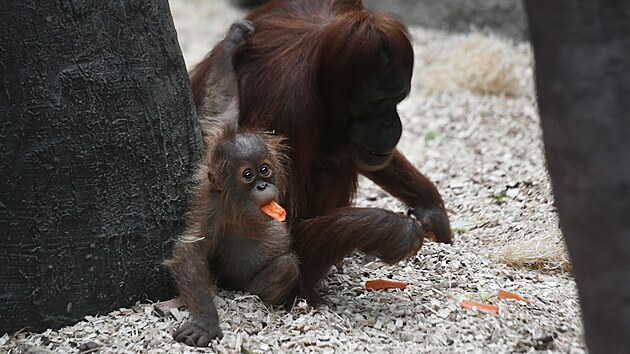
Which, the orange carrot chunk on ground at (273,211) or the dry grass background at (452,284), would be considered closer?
the dry grass background at (452,284)

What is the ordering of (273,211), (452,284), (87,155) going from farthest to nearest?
(452,284)
(273,211)
(87,155)

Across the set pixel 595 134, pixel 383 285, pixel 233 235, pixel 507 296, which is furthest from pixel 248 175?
pixel 595 134

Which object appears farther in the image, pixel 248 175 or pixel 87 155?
pixel 248 175

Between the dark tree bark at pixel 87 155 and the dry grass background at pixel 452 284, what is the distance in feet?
0.56

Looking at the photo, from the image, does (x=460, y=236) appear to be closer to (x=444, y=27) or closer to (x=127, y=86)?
(x=127, y=86)

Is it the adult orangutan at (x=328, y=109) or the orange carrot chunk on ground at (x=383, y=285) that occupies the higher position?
the adult orangutan at (x=328, y=109)

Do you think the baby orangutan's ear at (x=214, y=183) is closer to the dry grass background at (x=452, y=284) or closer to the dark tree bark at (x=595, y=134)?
the dry grass background at (x=452, y=284)

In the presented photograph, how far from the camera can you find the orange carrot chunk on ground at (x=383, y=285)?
13.7ft

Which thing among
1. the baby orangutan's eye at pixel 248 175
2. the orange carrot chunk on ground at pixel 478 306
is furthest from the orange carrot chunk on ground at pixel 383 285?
the baby orangutan's eye at pixel 248 175

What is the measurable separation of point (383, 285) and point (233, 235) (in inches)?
32.6

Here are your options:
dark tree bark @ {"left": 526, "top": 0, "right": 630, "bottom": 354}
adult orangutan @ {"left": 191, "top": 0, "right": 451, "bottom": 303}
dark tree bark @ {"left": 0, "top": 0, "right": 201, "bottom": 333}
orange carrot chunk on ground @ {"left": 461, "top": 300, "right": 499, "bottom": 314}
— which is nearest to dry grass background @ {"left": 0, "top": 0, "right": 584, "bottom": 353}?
orange carrot chunk on ground @ {"left": 461, "top": 300, "right": 499, "bottom": 314}

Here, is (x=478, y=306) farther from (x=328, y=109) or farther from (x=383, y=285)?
(x=328, y=109)

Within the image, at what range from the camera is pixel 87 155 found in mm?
3379

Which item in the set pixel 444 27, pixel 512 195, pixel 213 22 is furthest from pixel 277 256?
pixel 213 22
